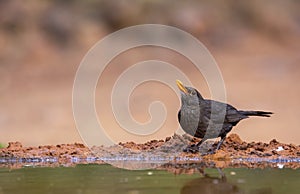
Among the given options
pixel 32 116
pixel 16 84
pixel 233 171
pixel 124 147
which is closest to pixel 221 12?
pixel 16 84

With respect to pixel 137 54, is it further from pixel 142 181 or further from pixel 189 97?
pixel 142 181

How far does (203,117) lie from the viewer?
912 cm

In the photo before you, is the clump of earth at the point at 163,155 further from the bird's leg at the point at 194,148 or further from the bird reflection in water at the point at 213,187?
→ the bird reflection in water at the point at 213,187

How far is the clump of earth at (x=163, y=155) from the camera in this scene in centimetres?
888

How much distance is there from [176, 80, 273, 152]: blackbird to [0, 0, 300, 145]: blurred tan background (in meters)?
4.26

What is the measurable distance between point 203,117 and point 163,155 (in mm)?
614

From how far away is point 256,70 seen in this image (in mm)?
17719

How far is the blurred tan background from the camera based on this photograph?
1498cm

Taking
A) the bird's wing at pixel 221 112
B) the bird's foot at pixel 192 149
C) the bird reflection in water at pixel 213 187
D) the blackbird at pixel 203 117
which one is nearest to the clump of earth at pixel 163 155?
the bird's foot at pixel 192 149

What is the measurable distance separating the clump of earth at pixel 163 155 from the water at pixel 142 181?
2.01 feet

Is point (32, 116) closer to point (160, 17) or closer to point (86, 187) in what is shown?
point (160, 17)

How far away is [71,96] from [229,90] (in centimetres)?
311

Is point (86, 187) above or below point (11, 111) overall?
below

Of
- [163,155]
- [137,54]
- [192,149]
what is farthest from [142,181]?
[137,54]
